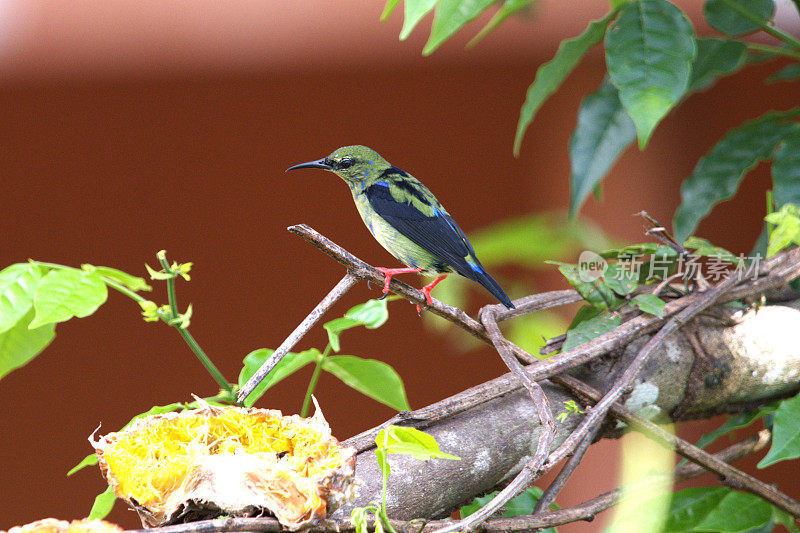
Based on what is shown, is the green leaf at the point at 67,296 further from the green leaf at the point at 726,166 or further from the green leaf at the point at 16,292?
the green leaf at the point at 726,166

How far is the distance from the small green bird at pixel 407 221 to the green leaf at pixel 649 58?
0.89 feet

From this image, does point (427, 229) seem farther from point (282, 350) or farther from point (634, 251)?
point (634, 251)

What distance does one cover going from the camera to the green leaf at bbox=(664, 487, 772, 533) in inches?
34.9

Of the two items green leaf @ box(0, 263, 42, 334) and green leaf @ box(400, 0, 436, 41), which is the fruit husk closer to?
green leaf @ box(0, 263, 42, 334)

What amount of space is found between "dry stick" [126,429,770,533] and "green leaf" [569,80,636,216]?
440 mm

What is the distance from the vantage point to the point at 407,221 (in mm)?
824

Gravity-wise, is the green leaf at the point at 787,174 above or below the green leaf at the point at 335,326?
above

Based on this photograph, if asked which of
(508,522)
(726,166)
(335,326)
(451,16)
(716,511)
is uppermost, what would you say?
(451,16)

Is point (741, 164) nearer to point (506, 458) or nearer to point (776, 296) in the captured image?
point (776, 296)

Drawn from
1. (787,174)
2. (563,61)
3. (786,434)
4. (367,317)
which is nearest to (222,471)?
(367,317)

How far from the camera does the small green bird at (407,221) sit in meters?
0.82

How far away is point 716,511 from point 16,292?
2.82 ft

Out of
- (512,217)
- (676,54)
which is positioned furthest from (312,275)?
(676,54)

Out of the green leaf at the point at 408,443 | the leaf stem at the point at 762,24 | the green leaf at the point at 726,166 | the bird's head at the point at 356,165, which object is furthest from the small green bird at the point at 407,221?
the leaf stem at the point at 762,24
